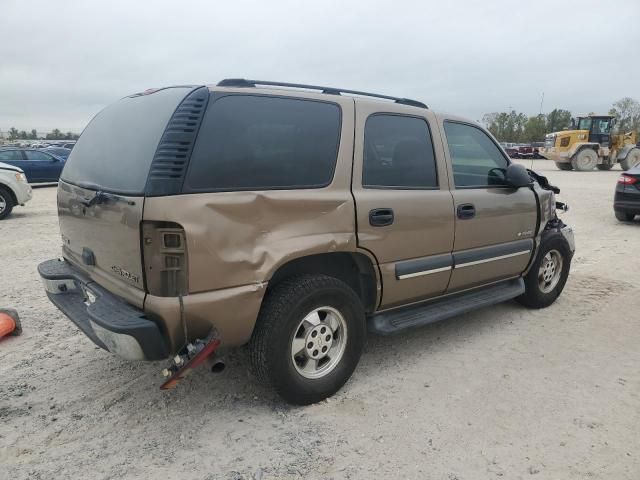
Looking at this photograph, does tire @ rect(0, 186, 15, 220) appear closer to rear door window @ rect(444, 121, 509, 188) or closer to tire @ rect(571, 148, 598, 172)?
rear door window @ rect(444, 121, 509, 188)

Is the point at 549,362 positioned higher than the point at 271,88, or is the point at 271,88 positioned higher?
the point at 271,88

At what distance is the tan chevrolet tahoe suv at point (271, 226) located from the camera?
→ 2539 mm

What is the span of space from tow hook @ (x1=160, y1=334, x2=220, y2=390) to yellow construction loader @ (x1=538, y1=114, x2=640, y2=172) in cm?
2714

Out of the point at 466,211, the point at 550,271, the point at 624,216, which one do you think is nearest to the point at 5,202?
the point at 466,211

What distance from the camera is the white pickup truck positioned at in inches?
405

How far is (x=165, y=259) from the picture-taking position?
253 centimetres

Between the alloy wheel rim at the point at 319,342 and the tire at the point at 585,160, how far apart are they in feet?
86.7

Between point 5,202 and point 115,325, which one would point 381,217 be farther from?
point 5,202

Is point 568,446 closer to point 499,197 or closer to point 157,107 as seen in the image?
point 499,197

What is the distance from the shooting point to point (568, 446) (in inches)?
107

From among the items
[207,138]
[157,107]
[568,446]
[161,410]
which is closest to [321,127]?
[207,138]

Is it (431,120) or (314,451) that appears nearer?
(314,451)

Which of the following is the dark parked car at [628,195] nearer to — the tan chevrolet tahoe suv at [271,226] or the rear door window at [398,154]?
the tan chevrolet tahoe suv at [271,226]

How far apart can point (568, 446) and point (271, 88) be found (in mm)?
2677
